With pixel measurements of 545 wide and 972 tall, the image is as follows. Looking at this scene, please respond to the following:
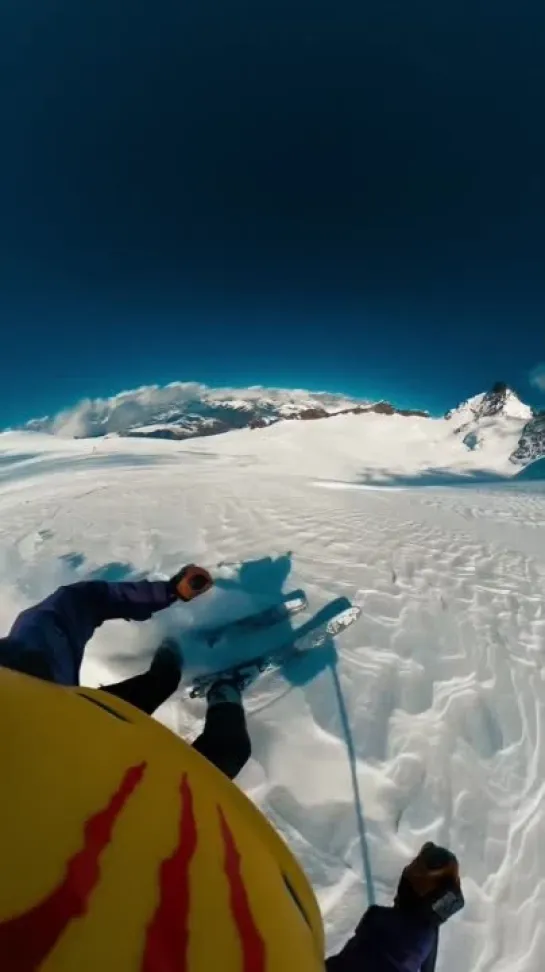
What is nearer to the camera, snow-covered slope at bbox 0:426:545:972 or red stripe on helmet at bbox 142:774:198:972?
red stripe on helmet at bbox 142:774:198:972

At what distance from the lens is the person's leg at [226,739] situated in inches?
102

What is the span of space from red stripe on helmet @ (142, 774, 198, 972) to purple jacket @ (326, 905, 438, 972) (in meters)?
1.01

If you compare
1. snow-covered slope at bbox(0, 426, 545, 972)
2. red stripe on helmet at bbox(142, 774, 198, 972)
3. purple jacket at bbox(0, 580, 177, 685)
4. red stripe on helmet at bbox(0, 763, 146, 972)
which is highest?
red stripe on helmet at bbox(0, 763, 146, 972)

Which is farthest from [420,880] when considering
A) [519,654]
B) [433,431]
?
[433,431]

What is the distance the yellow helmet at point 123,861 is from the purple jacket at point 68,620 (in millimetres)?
1225

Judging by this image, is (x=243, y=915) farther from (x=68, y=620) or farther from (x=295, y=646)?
(x=295, y=646)

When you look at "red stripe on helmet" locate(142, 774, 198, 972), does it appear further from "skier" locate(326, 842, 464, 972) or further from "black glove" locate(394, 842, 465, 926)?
"black glove" locate(394, 842, 465, 926)

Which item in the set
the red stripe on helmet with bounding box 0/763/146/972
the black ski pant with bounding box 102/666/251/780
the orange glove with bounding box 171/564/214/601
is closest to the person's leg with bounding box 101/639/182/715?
the black ski pant with bounding box 102/666/251/780

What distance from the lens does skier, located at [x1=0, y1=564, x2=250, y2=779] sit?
2592 mm

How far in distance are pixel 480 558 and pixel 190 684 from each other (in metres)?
6.28

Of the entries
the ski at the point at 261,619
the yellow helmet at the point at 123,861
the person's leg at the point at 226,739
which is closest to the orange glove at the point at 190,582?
the person's leg at the point at 226,739

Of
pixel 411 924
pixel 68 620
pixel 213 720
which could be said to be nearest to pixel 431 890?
pixel 411 924

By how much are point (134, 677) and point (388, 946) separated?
6.82 feet

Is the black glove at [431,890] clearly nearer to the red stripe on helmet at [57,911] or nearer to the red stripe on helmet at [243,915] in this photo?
the red stripe on helmet at [243,915]
